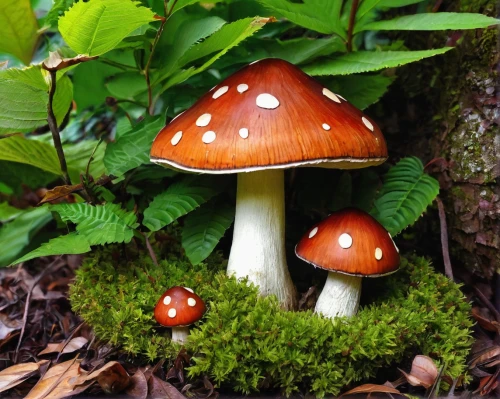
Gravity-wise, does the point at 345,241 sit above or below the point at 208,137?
below

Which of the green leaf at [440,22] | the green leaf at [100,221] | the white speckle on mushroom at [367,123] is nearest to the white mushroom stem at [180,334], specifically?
the green leaf at [100,221]

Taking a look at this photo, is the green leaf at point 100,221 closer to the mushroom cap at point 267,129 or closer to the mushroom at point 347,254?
the mushroom cap at point 267,129

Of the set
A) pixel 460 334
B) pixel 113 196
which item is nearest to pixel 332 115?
pixel 460 334

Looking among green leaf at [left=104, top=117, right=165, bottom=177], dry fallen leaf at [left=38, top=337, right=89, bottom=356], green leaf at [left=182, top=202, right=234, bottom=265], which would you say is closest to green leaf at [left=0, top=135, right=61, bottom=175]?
green leaf at [left=104, top=117, right=165, bottom=177]

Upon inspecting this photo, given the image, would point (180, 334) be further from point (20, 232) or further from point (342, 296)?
point (20, 232)

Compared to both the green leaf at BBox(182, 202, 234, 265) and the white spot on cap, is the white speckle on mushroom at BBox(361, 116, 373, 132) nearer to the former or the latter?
the white spot on cap

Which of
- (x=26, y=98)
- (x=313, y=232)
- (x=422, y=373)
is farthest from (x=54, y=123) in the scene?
(x=422, y=373)

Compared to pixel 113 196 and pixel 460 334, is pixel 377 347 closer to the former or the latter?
pixel 460 334

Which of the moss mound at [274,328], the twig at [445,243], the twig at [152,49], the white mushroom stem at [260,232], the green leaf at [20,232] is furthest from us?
the green leaf at [20,232]
